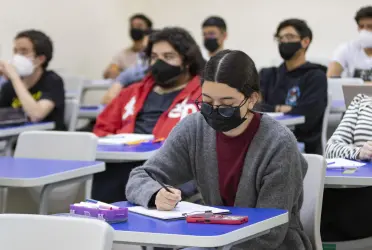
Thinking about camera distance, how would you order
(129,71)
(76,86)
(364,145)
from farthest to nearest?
(76,86), (129,71), (364,145)

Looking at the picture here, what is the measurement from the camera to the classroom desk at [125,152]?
3.70 m

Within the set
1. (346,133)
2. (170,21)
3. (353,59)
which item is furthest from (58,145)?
(170,21)

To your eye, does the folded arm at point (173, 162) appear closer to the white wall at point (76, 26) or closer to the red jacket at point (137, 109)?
the red jacket at point (137, 109)

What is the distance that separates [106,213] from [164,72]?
2.13 m

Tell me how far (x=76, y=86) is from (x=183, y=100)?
324 cm

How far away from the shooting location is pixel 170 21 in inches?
377

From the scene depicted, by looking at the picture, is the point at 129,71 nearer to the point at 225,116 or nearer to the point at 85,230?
the point at 225,116

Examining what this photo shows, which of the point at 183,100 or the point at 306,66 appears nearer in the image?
the point at 183,100

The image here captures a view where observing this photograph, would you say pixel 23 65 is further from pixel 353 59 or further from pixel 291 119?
pixel 353 59

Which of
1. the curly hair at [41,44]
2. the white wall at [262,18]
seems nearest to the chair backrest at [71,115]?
the curly hair at [41,44]

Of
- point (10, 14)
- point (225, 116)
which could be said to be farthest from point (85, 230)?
point (10, 14)

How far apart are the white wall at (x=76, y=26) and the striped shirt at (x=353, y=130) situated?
4.64 meters

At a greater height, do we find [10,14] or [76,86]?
[10,14]

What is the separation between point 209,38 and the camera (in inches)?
294
